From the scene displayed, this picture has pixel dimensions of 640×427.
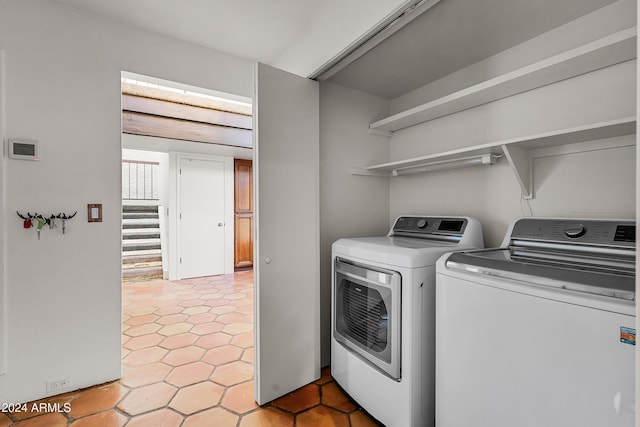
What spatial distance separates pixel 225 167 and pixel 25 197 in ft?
11.9

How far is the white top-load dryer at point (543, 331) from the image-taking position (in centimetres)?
88

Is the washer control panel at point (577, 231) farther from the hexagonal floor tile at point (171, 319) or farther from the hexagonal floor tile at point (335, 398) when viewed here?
the hexagonal floor tile at point (171, 319)

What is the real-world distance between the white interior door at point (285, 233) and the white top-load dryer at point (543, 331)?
0.91 metres

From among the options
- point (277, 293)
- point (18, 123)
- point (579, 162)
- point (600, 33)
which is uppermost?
point (600, 33)

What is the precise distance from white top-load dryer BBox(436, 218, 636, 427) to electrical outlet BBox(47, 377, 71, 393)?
2251 mm

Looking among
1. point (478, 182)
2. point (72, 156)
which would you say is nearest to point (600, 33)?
point (478, 182)

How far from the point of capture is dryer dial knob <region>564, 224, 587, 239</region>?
1355mm

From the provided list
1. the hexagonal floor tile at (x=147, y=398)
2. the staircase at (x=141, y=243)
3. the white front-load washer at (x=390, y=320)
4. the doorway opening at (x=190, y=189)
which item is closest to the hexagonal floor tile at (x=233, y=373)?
the hexagonal floor tile at (x=147, y=398)

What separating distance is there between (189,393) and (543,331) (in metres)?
2.00

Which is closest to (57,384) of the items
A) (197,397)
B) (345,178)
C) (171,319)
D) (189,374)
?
(189,374)

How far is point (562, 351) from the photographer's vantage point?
3.16ft

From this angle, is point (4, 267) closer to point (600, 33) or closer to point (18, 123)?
point (18, 123)

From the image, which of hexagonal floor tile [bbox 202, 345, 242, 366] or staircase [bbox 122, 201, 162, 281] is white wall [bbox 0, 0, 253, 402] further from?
staircase [bbox 122, 201, 162, 281]

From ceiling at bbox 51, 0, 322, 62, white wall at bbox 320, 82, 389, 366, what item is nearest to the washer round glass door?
white wall at bbox 320, 82, 389, 366
